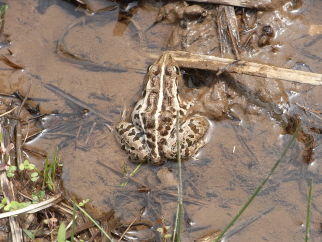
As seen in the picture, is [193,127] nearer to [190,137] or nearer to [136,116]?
[190,137]

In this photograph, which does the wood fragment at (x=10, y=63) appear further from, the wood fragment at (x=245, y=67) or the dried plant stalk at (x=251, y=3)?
the dried plant stalk at (x=251, y=3)

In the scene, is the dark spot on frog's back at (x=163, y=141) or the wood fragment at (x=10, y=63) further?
the wood fragment at (x=10, y=63)

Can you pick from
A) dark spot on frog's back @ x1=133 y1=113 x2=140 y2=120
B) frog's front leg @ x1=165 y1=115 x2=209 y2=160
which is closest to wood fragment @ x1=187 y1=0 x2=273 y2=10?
frog's front leg @ x1=165 y1=115 x2=209 y2=160

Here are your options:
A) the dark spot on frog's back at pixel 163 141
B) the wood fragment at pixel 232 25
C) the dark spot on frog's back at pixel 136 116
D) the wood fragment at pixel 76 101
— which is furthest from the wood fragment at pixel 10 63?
the wood fragment at pixel 232 25

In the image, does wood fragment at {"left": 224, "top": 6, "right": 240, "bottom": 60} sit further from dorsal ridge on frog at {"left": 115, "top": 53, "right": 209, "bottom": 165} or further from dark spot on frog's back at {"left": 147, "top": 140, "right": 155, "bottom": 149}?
dark spot on frog's back at {"left": 147, "top": 140, "right": 155, "bottom": 149}

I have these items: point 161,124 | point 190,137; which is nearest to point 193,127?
point 190,137
